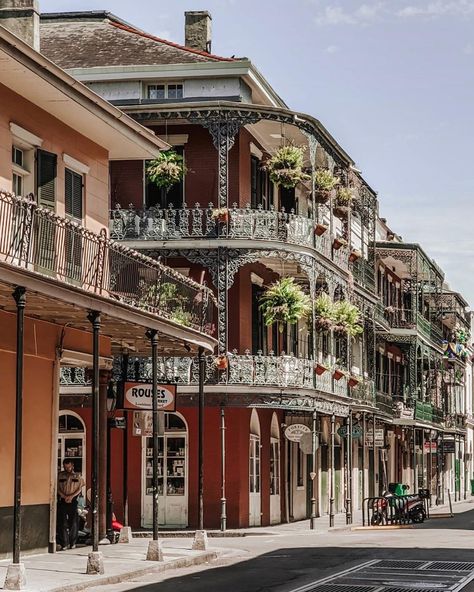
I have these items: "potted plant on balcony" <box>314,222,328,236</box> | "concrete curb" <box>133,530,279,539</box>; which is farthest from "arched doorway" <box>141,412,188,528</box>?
"potted plant on balcony" <box>314,222,328,236</box>

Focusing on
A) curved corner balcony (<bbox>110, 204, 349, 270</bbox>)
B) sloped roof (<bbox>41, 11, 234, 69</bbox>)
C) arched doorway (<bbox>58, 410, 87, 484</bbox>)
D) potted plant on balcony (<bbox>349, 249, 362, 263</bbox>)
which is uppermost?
sloped roof (<bbox>41, 11, 234, 69</bbox>)

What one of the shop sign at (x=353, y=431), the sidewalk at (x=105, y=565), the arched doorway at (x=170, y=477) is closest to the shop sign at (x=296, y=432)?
the arched doorway at (x=170, y=477)

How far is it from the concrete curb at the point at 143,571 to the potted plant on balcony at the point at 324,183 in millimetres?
15517

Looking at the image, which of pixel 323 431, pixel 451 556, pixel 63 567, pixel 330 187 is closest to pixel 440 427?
pixel 323 431

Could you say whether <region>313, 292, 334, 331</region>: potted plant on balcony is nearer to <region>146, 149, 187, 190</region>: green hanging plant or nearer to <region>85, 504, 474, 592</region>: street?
<region>146, 149, 187, 190</region>: green hanging plant

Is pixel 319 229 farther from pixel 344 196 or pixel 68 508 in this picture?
pixel 68 508

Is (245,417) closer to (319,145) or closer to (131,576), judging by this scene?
(319,145)

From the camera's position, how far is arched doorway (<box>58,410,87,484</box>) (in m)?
33.9

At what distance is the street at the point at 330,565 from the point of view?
1686cm

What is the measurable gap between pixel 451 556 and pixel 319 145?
1587cm

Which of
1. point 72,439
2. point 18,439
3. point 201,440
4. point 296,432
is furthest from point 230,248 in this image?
point 18,439

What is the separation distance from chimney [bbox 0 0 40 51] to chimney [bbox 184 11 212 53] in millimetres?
16313

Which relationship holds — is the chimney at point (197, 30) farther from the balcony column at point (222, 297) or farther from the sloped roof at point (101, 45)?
the balcony column at point (222, 297)

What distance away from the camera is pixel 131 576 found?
18.4 m
